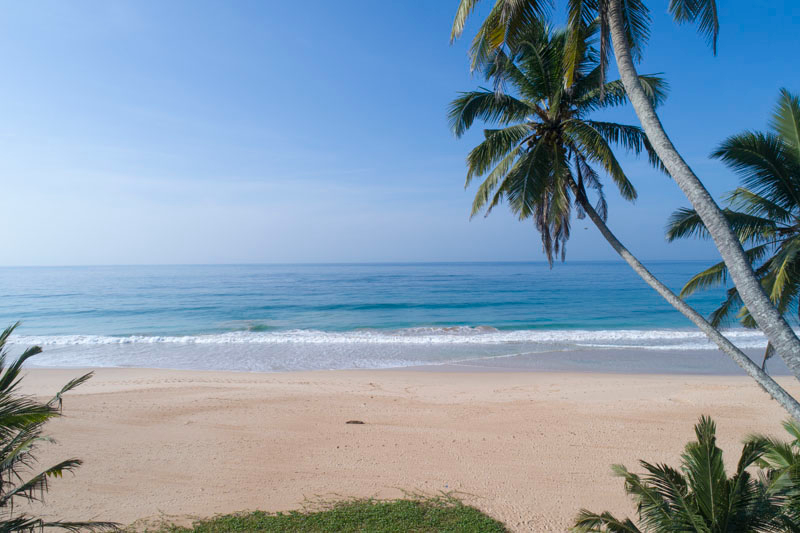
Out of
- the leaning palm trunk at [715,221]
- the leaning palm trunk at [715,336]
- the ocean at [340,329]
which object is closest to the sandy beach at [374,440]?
the leaning palm trunk at [715,336]

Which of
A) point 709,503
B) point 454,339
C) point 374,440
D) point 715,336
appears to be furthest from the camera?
point 454,339

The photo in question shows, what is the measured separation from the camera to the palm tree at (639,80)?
291cm

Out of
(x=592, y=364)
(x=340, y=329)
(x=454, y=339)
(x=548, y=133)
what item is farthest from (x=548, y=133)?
(x=340, y=329)

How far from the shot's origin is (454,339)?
19875mm

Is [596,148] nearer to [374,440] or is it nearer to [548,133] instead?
[548,133]

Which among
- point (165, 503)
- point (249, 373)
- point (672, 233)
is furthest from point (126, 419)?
point (672, 233)

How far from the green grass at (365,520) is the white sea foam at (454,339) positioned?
46.0ft

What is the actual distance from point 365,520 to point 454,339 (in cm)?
1537

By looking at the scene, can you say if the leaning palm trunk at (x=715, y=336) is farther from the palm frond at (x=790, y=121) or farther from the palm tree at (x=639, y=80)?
the palm frond at (x=790, y=121)

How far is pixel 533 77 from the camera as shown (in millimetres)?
6652

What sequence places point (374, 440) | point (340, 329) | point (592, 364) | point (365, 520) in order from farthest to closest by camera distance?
1. point (340, 329)
2. point (592, 364)
3. point (374, 440)
4. point (365, 520)

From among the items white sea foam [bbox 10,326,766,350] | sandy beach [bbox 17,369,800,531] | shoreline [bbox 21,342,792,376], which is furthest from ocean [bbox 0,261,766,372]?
sandy beach [bbox 17,369,800,531]

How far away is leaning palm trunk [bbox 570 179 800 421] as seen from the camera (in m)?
3.22

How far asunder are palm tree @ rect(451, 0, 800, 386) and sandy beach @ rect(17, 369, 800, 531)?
3505 millimetres
